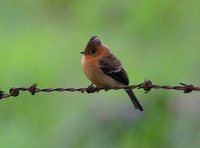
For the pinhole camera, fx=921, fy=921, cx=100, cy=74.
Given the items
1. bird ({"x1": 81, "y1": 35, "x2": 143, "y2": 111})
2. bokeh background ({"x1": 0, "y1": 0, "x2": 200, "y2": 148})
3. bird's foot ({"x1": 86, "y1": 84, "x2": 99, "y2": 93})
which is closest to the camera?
bird's foot ({"x1": 86, "y1": 84, "x2": 99, "y2": 93})

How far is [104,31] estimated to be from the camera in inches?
516

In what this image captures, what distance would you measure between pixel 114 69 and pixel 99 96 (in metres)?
3.85

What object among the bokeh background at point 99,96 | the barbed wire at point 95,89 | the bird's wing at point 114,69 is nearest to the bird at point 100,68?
the bird's wing at point 114,69

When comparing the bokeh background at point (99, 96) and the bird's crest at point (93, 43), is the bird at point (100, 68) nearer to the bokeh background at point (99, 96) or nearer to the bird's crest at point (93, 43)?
the bird's crest at point (93, 43)

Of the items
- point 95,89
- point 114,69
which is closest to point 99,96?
point 114,69

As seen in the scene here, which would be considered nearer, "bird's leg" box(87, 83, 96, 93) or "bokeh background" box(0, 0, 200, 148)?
"bird's leg" box(87, 83, 96, 93)

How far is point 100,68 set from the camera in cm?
746

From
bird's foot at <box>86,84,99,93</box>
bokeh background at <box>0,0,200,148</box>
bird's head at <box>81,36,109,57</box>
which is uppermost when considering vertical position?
bird's head at <box>81,36,109,57</box>

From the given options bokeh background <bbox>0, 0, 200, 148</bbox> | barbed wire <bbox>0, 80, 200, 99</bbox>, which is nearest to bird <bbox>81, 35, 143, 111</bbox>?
barbed wire <bbox>0, 80, 200, 99</bbox>

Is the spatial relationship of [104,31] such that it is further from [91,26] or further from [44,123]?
[44,123]

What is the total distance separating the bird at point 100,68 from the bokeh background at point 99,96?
→ 10.2 feet

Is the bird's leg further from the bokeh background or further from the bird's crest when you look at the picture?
the bokeh background

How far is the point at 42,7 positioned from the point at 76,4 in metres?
0.59

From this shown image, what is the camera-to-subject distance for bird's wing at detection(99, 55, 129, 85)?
744 centimetres
